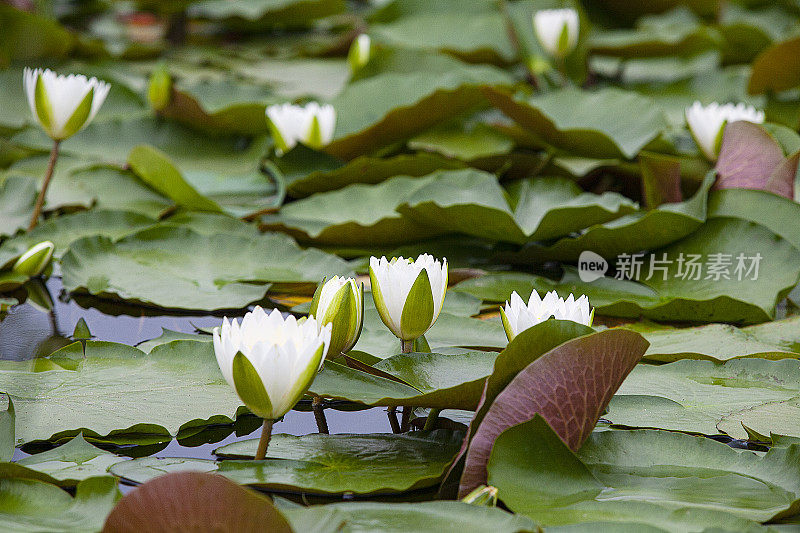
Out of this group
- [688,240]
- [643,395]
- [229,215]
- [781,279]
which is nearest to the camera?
[643,395]

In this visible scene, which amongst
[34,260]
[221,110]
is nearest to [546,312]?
[34,260]

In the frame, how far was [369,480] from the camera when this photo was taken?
66cm

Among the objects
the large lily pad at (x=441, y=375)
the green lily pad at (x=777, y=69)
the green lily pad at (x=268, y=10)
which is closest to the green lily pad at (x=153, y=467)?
the large lily pad at (x=441, y=375)

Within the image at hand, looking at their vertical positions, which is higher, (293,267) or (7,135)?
(7,135)

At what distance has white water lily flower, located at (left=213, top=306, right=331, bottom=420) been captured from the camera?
1.98 ft

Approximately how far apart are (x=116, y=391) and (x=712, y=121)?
1.02 metres

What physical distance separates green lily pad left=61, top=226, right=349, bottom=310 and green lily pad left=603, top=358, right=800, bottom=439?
0.44m

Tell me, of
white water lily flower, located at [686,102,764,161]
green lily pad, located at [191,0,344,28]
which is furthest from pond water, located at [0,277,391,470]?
green lily pad, located at [191,0,344,28]

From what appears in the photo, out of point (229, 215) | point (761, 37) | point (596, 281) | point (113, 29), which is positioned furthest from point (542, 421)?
point (113, 29)

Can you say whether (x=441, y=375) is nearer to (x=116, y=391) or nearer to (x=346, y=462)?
(x=346, y=462)

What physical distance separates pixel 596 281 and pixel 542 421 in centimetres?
52

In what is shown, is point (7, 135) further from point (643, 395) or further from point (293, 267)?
point (643, 395)

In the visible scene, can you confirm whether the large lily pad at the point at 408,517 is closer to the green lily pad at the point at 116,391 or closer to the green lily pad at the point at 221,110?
the green lily pad at the point at 116,391

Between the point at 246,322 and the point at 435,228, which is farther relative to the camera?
the point at 435,228
